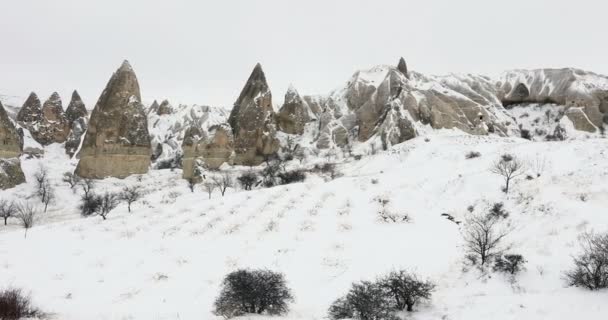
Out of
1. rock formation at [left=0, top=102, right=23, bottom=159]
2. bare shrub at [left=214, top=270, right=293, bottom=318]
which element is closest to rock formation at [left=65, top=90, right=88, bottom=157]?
rock formation at [left=0, top=102, right=23, bottom=159]

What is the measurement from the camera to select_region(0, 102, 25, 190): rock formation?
43.0 m

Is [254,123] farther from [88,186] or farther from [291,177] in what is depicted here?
[88,186]

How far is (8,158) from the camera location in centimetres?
4619

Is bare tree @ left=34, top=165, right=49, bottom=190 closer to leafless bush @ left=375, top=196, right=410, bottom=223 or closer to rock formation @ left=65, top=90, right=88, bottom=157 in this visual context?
rock formation @ left=65, top=90, right=88, bottom=157

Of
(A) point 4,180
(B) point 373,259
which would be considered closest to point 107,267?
(B) point 373,259

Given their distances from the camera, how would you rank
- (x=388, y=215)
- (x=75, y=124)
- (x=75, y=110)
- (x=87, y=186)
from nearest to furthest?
1. (x=388, y=215)
2. (x=87, y=186)
3. (x=75, y=124)
4. (x=75, y=110)

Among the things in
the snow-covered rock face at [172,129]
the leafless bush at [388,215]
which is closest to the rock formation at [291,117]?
the snow-covered rock face at [172,129]

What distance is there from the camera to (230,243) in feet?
66.7

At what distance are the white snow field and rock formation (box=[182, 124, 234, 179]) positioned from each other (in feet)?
88.7

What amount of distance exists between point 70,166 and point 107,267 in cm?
5442

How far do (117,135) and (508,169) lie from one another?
172ft

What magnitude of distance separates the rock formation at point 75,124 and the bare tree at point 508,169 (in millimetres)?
79852

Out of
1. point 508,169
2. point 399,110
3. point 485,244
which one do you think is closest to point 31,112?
point 399,110

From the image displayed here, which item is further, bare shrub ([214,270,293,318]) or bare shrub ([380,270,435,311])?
bare shrub ([214,270,293,318])
